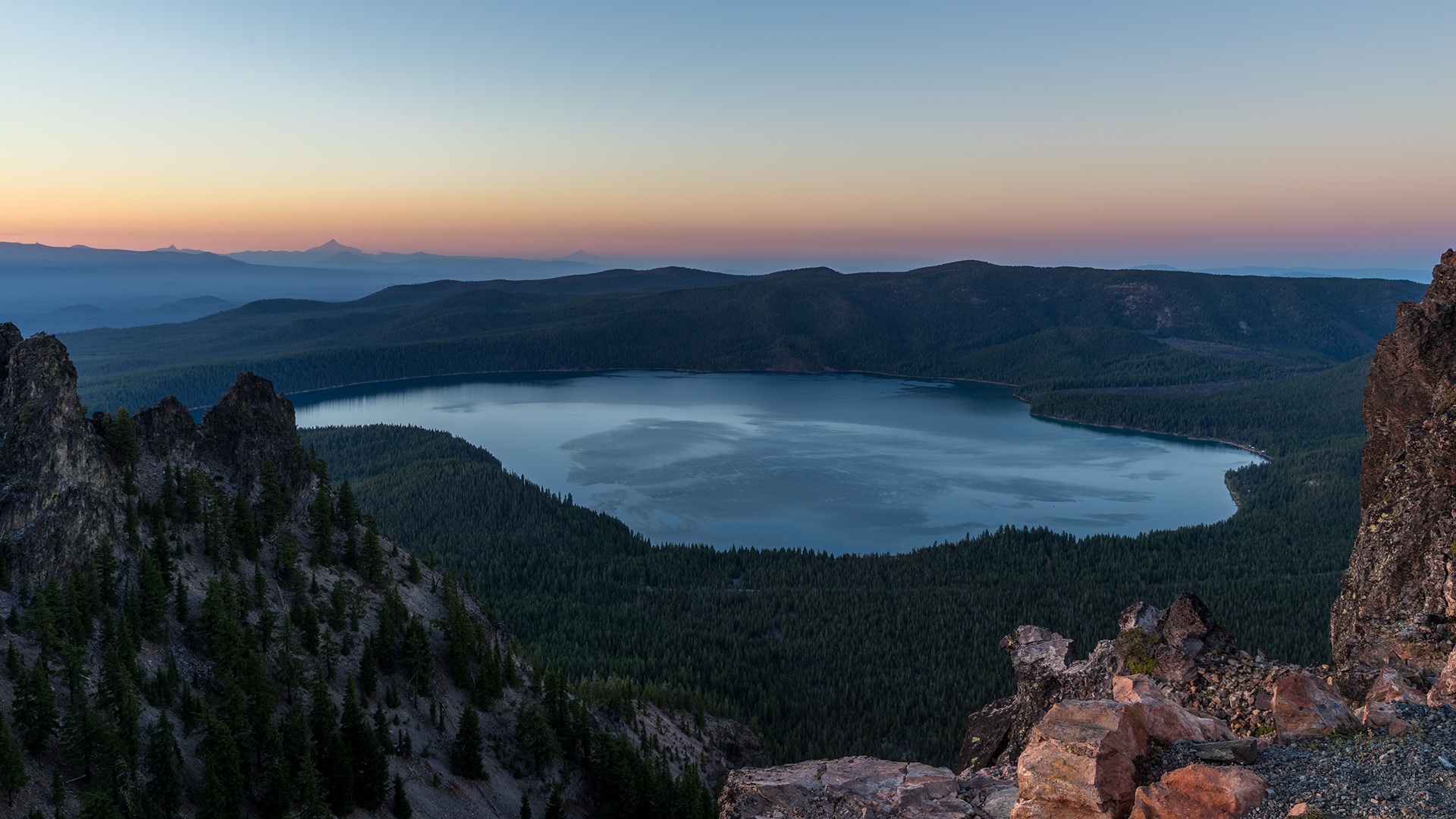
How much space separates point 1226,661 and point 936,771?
11.3m

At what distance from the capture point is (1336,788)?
16.2 m

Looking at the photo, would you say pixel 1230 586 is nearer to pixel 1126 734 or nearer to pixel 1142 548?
pixel 1142 548

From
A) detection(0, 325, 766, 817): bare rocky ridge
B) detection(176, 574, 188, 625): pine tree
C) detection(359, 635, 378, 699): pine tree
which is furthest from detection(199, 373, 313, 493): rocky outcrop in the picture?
detection(359, 635, 378, 699): pine tree

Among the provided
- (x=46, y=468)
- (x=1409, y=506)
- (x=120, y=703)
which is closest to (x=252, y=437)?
(x=46, y=468)

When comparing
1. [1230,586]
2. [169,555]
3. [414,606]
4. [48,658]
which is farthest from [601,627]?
[1230,586]

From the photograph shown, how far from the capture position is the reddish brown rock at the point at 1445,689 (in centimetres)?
2200

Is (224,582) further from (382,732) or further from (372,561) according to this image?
(372,561)

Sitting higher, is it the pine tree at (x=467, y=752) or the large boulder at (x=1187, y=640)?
the large boulder at (x=1187, y=640)

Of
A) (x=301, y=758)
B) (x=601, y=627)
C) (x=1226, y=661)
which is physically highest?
(x=1226, y=661)

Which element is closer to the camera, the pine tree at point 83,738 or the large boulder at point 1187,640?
the large boulder at point 1187,640

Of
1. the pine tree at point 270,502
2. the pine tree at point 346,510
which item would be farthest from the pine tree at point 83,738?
the pine tree at point 346,510

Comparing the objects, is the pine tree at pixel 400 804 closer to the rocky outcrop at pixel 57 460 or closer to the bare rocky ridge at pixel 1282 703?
the rocky outcrop at pixel 57 460

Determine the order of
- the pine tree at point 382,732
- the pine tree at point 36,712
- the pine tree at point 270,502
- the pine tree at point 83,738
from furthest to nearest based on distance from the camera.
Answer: the pine tree at point 270,502, the pine tree at point 382,732, the pine tree at point 83,738, the pine tree at point 36,712

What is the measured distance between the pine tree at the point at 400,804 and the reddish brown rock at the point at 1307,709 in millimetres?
35261
